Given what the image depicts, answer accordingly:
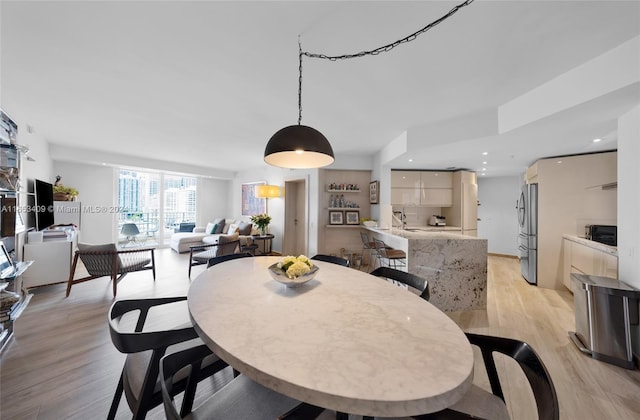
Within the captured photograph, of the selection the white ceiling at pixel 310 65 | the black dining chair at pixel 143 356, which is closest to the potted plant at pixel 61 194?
the white ceiling at pixel 310 65

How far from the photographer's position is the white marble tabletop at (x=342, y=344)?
66 cm

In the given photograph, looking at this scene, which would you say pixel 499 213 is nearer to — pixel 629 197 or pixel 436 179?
pixel 436 179

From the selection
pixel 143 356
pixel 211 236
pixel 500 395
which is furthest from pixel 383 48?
pixel 211 236

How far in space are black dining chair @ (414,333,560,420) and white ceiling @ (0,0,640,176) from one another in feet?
5.94

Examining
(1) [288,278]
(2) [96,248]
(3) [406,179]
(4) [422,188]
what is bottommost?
(2) [96,248]

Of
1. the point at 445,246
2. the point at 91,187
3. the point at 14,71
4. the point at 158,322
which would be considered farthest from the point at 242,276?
the point at 91,187

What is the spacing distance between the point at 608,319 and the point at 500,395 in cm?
199

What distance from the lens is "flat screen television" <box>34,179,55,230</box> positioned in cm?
359

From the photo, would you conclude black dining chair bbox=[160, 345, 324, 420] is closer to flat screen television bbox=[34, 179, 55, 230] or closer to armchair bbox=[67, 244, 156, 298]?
armchair bbox=[67, 244, 156, 298]

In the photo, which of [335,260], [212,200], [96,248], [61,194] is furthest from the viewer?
[212,200]

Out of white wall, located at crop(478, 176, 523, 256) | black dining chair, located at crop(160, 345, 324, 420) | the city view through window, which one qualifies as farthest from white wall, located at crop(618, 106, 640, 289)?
the city view through window

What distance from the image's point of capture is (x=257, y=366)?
76cm

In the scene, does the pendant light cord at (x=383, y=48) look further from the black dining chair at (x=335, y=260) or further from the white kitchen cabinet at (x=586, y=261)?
the white kitchen cabinet at (x=586, y=261)

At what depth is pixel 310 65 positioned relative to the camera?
204cm
